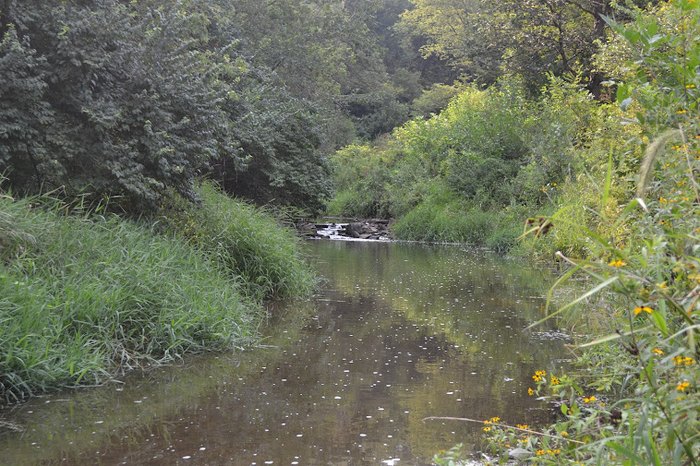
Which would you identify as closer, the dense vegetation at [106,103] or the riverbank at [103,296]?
the riverbank at [103,296]

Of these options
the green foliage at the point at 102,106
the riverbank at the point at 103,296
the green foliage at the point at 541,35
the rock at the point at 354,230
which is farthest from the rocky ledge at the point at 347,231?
the riverbank at the point at 103,296

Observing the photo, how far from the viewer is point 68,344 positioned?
689cm

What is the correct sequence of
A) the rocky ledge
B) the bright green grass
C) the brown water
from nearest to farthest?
the brown water → the bright green grass → the rocky ledge

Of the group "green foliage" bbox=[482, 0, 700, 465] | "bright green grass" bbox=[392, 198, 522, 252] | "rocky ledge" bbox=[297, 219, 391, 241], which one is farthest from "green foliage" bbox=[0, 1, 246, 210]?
"rocky ledge" bbox=[297, 219, 391, 241]

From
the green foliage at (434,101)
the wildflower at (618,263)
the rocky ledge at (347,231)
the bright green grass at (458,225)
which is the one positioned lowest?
the rocky ledge at (347,231)

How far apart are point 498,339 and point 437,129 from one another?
2098 cm

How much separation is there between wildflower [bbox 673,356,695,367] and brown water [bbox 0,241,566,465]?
2.58m

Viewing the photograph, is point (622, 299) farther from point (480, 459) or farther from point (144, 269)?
point (144, 269)

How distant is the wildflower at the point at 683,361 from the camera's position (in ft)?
8.95

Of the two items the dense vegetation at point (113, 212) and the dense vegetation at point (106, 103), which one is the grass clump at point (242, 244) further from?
the dense vegetation at point (106, 103)

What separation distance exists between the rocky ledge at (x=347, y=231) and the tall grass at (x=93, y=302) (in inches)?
680

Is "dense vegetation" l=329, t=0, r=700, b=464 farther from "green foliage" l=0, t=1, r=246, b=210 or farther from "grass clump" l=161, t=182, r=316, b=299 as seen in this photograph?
"green foliage" l=0, t=1, r=246, b=210

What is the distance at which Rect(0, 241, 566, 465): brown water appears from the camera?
530 cm

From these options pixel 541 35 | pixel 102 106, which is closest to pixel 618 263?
pixel 102 106
